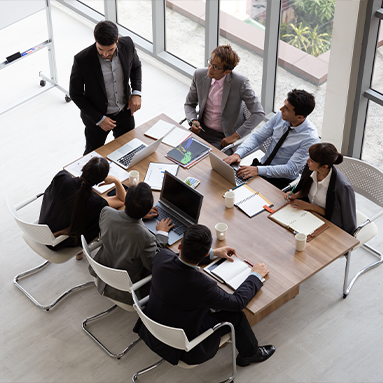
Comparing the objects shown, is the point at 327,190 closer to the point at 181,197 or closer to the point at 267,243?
the point at 267,243

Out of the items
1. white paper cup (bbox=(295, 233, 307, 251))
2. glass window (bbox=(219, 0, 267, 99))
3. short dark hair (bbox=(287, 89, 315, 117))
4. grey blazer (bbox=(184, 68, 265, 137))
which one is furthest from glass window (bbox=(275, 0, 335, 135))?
white paper cup (bbox=(295, 233, 307, 251))

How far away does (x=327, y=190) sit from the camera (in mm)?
4234

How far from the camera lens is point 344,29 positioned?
5.10 meters

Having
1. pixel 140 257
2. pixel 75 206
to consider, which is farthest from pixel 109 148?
pixel 140 257

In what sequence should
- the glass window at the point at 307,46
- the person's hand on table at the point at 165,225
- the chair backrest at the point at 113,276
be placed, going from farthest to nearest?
the glass window at the point at 307,46
the person's hand on table at the point at 165,225
the chair backrest at the point at 113,276

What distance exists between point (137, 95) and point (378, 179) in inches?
90.6

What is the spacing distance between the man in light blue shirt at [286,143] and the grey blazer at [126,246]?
1.18 m

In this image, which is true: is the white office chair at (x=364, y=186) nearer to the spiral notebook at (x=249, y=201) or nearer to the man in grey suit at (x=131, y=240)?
the spiral notebook at (x=249, y=201)

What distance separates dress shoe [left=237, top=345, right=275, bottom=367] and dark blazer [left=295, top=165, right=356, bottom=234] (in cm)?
109

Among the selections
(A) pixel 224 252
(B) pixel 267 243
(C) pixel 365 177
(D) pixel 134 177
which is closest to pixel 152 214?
(D) pixel 134 177

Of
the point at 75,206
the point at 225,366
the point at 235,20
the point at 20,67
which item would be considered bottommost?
the point at 225,366

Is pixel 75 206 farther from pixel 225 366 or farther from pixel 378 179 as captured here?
pixel 378 179

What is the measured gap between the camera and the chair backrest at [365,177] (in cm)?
466

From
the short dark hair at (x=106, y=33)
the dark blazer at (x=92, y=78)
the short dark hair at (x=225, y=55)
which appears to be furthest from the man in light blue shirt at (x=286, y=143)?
the short dark hair at (x=106, y=33)
